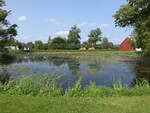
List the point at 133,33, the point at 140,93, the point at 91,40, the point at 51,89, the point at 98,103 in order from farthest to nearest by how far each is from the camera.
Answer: the point at 91,40, the point at 133,33, the point at 51,89, the point at 140,93, the point at 98,103

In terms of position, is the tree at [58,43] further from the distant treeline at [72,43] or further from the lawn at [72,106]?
the lawn at [72,106]

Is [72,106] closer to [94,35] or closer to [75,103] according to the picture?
[75,103]

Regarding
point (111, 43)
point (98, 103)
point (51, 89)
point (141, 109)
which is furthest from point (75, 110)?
point (111, 43)

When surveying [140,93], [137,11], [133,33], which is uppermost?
[137,11]

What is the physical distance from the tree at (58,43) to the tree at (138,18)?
5491 centimetres

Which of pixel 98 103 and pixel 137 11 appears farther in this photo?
pixel 137 11

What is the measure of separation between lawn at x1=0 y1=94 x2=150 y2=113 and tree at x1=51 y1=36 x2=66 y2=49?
75.2 meters

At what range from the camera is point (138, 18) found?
89.6 ft

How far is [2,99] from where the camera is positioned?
7.47m

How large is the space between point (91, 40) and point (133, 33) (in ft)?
215

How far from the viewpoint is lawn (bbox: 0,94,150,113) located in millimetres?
6246

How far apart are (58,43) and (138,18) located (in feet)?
191

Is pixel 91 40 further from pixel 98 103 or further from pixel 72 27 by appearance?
pixel 98 103

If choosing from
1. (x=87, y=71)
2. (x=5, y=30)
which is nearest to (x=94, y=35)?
(x=5, y=30)
